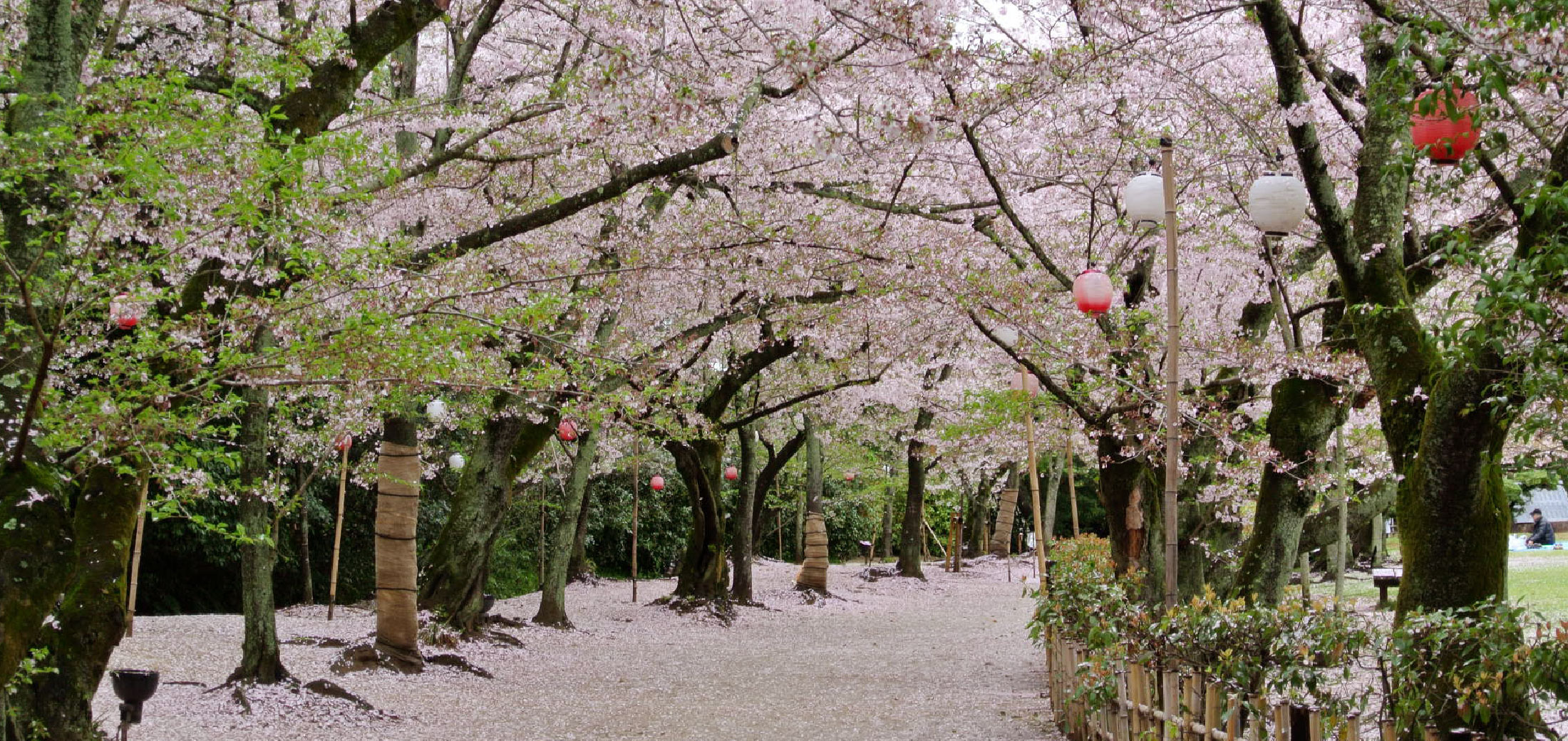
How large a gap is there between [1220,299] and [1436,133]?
759 cm

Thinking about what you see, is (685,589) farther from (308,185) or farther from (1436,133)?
(1436,133)

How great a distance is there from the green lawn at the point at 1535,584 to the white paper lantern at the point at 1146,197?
4144 millimetres

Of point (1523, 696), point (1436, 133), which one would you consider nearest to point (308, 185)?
point (1436, 133)

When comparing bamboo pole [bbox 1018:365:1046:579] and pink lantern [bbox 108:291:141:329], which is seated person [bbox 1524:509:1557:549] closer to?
bamboo pole [bbox 1018:365:1046:579]

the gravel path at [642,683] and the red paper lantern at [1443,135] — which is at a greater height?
the red paper lantern at [1443,135]

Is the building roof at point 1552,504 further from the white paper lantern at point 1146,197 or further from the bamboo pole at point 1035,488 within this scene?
the white paper lantern at point 1146,197

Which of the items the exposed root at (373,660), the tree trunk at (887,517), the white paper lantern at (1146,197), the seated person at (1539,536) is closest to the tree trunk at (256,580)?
the exposed root at (373,660)

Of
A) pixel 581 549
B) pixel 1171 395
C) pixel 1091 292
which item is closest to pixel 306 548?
pixel 581 549

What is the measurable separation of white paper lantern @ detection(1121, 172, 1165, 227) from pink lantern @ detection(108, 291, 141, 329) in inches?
176

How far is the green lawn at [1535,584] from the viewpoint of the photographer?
412 inches

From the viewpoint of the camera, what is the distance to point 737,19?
852 centimetres

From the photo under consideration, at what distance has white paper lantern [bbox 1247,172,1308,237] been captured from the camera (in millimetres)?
4965

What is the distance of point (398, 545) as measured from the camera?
29.6 ft

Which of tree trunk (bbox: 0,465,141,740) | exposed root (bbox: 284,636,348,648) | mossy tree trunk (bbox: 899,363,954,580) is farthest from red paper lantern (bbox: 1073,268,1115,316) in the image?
mossy tree trunk (bbox: 899,363,954,580)
